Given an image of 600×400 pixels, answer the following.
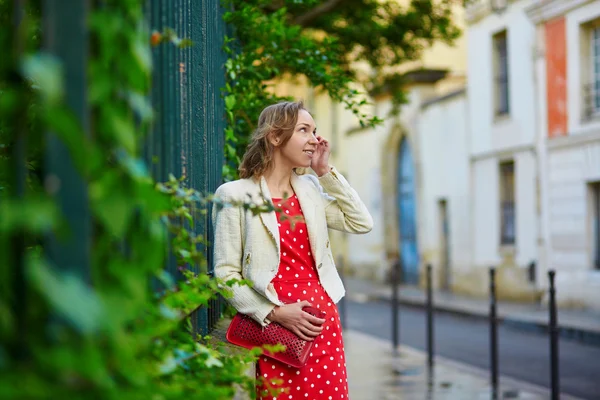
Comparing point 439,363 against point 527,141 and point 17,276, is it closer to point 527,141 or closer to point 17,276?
point 17,276

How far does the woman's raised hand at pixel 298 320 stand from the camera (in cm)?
369

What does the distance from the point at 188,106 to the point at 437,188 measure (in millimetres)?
22948

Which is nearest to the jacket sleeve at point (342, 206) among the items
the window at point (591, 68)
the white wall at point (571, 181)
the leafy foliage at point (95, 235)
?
the leafy foliage at point (95, 235)

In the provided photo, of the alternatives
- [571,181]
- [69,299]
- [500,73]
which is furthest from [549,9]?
[69,299]

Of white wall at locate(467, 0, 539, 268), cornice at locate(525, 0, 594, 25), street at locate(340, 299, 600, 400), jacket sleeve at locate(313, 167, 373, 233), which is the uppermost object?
cornice at locate(525, 0, 594, 25)

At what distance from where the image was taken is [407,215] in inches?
1124

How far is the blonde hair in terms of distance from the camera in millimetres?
3939

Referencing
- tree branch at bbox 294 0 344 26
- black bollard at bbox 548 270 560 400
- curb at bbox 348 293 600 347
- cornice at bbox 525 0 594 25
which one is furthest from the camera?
cornice at bbox 525 0 594 25

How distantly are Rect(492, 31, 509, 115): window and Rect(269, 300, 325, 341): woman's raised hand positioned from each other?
19226 millimetres

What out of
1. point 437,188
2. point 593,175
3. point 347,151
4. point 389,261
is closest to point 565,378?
point 593,175

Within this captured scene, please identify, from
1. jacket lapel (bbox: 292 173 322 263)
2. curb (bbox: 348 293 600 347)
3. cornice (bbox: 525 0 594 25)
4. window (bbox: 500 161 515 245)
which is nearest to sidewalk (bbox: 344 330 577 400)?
curb (bbox: 348 293 600 347)

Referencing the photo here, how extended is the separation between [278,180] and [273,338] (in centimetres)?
66

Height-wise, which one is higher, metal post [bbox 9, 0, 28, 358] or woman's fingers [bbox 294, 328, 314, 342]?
metal post [bbox 9, 0, 28, 358]

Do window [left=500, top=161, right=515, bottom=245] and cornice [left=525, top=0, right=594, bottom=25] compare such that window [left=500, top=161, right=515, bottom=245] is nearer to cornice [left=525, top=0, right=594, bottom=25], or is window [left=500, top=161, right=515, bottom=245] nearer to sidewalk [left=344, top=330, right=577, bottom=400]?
cornice [left=525, top=0, right=594, bottom=25]
